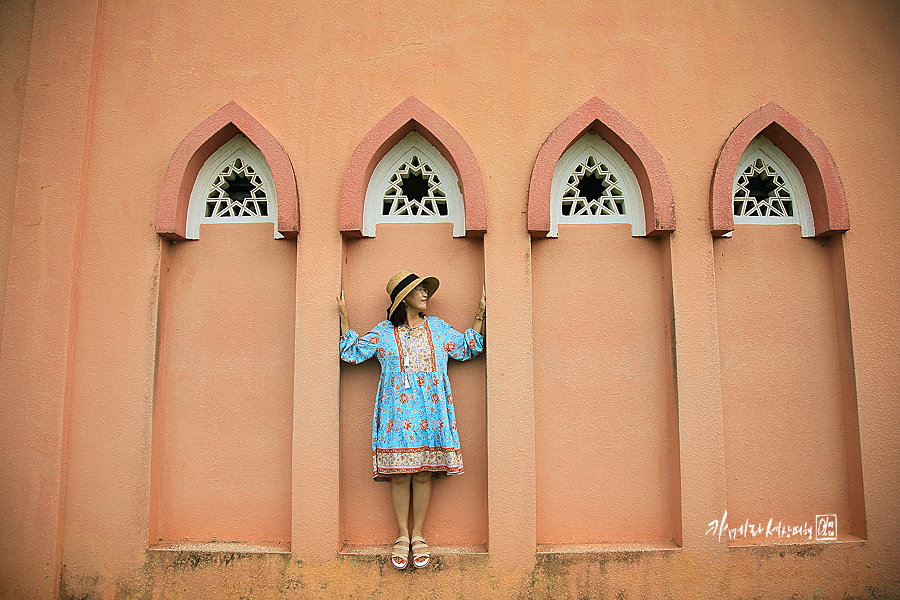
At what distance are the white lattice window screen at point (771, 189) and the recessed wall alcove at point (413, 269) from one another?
83.0 inches

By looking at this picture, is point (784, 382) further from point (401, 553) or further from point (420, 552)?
point (401, 553)

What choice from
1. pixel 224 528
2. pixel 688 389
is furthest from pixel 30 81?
pixel 688 389

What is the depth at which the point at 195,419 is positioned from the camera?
3.96 meters

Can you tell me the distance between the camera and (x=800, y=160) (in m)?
4.13

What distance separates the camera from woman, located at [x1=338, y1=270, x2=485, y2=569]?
11.9 feet

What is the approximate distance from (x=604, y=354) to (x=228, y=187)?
126 inches

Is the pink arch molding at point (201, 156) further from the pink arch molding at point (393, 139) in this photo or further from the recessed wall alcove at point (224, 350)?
the pink arch molding at point (393, 139)

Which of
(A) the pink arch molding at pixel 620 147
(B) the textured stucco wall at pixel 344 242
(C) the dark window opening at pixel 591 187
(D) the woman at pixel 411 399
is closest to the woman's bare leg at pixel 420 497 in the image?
(D) the woman at pixel 411 399

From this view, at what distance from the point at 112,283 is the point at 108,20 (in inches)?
83.5

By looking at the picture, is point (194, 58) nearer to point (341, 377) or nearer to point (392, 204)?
point (392, 204)

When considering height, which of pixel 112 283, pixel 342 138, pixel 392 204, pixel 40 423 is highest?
pixel 342 138

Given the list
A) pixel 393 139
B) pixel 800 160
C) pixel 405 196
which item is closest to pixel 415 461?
pixel 405 196

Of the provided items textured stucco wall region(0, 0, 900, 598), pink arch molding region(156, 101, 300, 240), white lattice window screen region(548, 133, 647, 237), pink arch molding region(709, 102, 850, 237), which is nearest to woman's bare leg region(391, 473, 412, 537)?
textured stucco wall region(0, 0, 900, 598)

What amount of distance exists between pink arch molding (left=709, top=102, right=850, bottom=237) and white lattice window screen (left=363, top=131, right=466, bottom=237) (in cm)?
191
